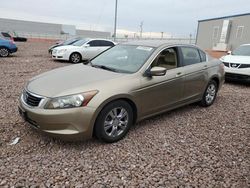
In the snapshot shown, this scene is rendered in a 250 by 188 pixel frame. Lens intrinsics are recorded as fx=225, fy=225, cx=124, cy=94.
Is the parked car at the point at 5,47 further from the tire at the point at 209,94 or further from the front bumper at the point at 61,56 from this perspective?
the tire at the point at 209,94

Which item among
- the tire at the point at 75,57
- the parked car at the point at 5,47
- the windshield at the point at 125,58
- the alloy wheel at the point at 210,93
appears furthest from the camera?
the parked car at the point at 5,47

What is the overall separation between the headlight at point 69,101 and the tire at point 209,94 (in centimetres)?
308

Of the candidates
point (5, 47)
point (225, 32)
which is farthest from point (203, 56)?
point (225, 32)

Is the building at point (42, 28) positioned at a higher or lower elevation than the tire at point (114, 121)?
higher

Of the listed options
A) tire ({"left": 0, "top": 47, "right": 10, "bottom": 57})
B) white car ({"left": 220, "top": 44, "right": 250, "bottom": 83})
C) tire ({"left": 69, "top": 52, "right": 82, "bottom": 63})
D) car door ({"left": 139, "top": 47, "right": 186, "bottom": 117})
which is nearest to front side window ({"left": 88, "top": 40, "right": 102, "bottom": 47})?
tire ({"left": 69, "top": 52, "right": 82, "bottom": 63})

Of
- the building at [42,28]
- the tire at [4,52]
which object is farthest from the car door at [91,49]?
the building at [42,28]

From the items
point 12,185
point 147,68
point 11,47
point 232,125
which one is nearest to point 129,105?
point 147,68

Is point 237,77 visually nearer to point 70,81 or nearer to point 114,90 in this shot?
point 114,90

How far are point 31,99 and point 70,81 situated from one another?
22.9 inches

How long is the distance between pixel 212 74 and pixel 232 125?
4.28ft

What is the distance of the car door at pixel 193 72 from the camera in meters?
4.38

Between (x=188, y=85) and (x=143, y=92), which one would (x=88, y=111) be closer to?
(x=143, y=92)

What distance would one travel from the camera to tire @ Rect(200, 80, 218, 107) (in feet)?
16.7

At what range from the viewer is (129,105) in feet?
11.3
